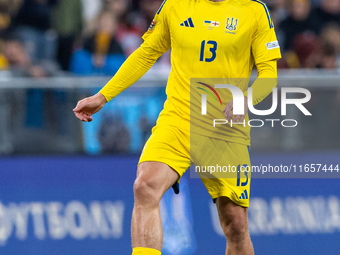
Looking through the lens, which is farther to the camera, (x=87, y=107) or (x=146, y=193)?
(x=87, y=107)

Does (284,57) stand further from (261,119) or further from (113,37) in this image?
(113,37)

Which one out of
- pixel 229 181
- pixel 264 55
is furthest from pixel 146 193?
pixel 264 55

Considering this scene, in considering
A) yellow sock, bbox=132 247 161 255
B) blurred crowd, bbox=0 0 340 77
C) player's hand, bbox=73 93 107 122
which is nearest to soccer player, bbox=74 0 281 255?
player's hand, bbox=73 93 107 122

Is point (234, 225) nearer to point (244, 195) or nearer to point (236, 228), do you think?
point (236, 228)

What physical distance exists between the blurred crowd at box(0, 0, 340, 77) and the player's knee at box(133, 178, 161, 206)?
335 centimetres

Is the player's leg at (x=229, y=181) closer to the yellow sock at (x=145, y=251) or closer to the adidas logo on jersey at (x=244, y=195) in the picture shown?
the adidas logo on jersey at (x=244, y=195)

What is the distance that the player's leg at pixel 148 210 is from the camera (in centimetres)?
406

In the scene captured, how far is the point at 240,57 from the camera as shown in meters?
4.53

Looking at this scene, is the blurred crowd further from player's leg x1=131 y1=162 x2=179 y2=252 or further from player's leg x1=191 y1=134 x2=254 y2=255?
player's leg x1=131 y1=162 x2=179 y2=252

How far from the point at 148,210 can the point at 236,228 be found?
0.88 metres

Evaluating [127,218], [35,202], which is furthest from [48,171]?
[127,218]

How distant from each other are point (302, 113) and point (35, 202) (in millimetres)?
3341

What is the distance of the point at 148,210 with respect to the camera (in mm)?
4105

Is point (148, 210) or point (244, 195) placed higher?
point (148, 210)
